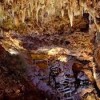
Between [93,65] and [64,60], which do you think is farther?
[64,60]

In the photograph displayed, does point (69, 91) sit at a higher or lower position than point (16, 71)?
lower

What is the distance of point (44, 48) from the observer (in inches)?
275

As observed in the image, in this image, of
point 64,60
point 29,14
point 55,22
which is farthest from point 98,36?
point 64,60

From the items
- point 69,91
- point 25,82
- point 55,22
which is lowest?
point 69,91

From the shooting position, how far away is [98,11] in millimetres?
4793

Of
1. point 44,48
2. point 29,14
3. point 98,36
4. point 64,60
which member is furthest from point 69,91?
point 29,14

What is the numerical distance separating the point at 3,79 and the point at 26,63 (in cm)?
154

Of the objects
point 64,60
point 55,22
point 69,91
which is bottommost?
point 69,91

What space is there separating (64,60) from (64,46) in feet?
5.28

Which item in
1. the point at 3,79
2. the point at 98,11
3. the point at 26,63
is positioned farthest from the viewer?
the point at 26,63

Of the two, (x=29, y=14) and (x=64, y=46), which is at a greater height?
(x=29, y=14)

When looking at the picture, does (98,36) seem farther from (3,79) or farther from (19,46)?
(3,79)

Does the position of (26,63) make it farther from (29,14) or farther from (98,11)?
(98,11)

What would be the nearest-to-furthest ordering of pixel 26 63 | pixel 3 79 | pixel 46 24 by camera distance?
pixel 46 24 < pixel 3 79 < pixel 26 63
